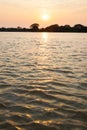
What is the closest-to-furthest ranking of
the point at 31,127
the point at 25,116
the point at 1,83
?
the point at 31,127 → the point at 25,116 → the point at 1,83

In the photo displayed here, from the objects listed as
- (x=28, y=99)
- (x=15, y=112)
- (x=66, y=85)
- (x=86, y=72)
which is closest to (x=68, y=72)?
(x=86, y=72)

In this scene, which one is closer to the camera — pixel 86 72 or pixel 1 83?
pixel 1 83

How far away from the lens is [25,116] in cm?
884

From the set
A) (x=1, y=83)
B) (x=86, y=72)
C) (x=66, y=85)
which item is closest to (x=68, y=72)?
(x=86, y=72)

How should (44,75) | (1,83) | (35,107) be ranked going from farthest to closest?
(44,75)
(1,83)
(35,107)

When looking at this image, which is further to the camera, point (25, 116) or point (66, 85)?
point (66, 85)

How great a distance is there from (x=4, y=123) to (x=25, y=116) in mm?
907

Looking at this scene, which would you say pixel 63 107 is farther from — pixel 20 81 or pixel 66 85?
pixel 20 81

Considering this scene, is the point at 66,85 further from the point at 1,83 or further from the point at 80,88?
the point at 1,83

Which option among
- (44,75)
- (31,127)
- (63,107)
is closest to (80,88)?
(63,107)

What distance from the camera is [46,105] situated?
33.2 feet

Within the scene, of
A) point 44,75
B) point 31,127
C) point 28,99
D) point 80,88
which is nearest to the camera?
point 31,127

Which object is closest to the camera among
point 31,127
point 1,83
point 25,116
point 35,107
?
point 31,127

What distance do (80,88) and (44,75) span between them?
13.6ft
